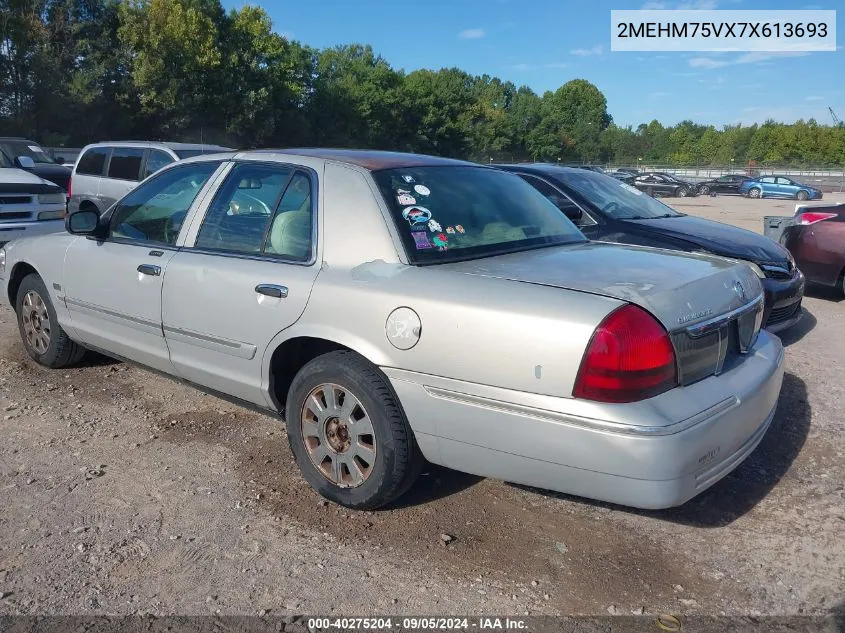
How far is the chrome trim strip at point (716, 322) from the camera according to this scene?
2.89m

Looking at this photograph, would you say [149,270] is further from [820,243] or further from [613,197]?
[820,243]

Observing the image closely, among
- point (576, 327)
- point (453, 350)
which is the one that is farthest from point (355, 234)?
point (576, 327)

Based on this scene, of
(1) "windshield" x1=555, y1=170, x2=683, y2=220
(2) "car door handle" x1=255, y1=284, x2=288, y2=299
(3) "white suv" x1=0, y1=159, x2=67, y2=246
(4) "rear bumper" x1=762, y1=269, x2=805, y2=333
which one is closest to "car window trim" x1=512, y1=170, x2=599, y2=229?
(1) "windshield" x1=555, y1=170, x2=683, y2=220

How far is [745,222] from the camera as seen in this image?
20.8 m

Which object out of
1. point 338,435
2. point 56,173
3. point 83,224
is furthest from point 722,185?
point 338,435

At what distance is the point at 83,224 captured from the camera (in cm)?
461

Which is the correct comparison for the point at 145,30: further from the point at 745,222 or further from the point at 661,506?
the point at 661,506

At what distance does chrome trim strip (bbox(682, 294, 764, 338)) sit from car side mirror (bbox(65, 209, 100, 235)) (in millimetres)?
3592

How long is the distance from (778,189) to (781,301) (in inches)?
1478

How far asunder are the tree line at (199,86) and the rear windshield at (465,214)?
3975 cm

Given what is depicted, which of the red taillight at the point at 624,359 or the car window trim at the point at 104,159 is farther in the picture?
the car window trim at the point at 104,159

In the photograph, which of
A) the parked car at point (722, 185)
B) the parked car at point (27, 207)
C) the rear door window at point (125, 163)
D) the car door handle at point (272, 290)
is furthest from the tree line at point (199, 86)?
the car door handle at point (272, 290)

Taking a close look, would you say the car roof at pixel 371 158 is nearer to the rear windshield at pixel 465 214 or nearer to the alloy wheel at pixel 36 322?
the rear windshield at pixel 465 214

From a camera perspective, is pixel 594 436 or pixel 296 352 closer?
pixel 594 436
